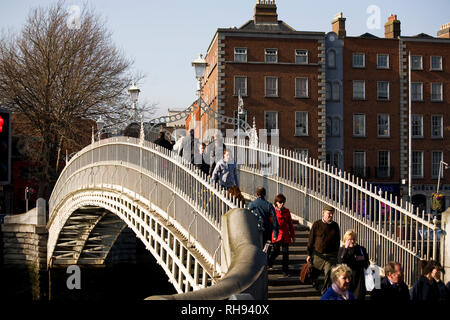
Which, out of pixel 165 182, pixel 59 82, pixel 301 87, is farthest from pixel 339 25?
pixel 165 182

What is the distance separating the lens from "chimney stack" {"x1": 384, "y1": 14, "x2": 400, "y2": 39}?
4809cm

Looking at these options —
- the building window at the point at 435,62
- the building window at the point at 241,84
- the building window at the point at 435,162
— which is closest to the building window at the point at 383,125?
the building window at the point at 435,162

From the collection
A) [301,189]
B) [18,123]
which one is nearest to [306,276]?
[301,189]

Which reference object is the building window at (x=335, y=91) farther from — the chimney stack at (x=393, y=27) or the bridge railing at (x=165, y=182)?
the bridge railing at (x=165, y=182)

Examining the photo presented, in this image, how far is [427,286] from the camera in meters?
7.22

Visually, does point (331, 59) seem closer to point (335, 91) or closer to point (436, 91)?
point (335, 91)

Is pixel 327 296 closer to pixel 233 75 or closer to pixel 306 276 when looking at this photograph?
pixel 306 276

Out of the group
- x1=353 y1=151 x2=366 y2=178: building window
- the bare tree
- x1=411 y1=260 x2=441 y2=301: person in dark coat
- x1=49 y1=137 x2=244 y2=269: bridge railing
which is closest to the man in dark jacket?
x1=49 y1=137 x2=244 y2=269: bridge railing

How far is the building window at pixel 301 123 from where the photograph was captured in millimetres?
44312

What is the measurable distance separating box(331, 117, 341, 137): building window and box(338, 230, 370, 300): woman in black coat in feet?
126

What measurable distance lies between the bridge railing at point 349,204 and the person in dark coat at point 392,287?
1972 millimetres

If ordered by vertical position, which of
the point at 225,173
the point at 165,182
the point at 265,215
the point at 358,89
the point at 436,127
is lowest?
the point at 265,215

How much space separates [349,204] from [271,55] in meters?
34.5

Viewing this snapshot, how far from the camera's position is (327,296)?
5.94 meters
